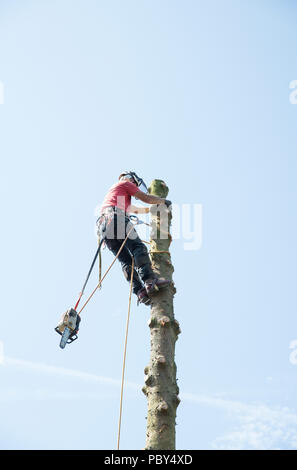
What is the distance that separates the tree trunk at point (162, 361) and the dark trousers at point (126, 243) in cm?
17

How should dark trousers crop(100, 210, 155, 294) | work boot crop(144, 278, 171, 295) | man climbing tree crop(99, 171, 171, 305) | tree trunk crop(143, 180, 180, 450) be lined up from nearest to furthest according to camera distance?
tree trunk crop(143, 180, 180, 450)
work boot crop(144, 278, 171, 295)
man climbing tree crop(99, 171, 171, 305)
dark trousers crop(100, 210, 155, 294)

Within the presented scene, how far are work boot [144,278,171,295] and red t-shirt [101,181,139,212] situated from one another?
3.47 ft

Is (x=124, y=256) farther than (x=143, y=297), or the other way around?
(x=124, y=256)

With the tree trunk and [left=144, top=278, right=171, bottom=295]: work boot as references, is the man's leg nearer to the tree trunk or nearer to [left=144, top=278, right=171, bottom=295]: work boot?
the tree trunk

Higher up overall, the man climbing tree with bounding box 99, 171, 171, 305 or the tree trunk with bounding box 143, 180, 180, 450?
the man climbing tree with bounding box 99, 171, 171, 305

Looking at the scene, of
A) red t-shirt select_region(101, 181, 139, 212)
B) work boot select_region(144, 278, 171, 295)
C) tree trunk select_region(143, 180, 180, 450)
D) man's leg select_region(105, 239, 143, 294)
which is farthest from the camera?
red t-shirt select_region(101, 181, 139, 212)

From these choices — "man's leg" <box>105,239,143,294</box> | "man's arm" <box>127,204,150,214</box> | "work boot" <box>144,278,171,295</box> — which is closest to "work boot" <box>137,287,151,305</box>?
"work boot" <box>144,278,171,295</box>

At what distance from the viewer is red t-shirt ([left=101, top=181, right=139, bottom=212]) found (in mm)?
5141

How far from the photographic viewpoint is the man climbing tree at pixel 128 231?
177 inches

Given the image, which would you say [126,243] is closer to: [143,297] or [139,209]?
[143,297]

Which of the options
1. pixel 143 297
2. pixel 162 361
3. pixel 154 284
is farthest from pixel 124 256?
pixel 162 361

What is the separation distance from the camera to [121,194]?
519 cm

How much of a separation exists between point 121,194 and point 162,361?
202 cm

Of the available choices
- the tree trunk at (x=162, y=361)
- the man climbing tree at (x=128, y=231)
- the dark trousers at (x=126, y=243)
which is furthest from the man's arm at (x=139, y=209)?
the tree trunk at (x=162, y=361)
